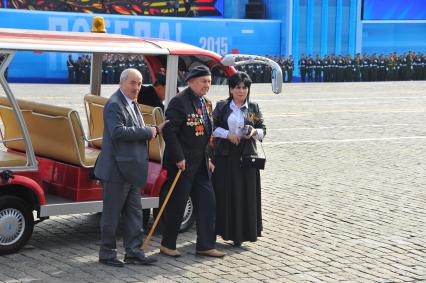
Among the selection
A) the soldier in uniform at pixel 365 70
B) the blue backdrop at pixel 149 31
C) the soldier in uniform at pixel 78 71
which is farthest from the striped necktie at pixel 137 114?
the soldier in uniform at pixel 365 70

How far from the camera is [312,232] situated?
28.6 ft

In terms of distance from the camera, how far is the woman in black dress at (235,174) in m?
8.01

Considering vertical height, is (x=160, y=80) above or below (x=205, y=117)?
above

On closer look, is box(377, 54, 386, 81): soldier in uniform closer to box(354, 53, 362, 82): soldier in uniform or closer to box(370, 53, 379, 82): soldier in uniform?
box(370, 53, 379, 82): soldier in uniform

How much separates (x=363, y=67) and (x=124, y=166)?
133ft

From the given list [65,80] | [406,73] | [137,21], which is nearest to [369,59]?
[406,73]

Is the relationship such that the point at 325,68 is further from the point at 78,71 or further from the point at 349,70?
the point at 78,71

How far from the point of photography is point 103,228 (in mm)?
7262

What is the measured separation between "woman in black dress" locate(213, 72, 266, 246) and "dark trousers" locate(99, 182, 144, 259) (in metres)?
0.97

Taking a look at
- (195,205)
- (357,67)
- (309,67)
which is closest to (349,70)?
(357,67)

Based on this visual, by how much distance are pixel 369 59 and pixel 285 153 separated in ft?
109

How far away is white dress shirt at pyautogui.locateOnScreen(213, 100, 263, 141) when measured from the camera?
799 centimetres

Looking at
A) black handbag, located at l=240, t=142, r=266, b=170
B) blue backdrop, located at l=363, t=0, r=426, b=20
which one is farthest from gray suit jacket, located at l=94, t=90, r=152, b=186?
blue backdrop, located at l=363, t=0, r=426, b=20

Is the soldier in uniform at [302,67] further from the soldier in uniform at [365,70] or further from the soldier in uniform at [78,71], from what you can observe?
the soldier in uniform at [78,71]
